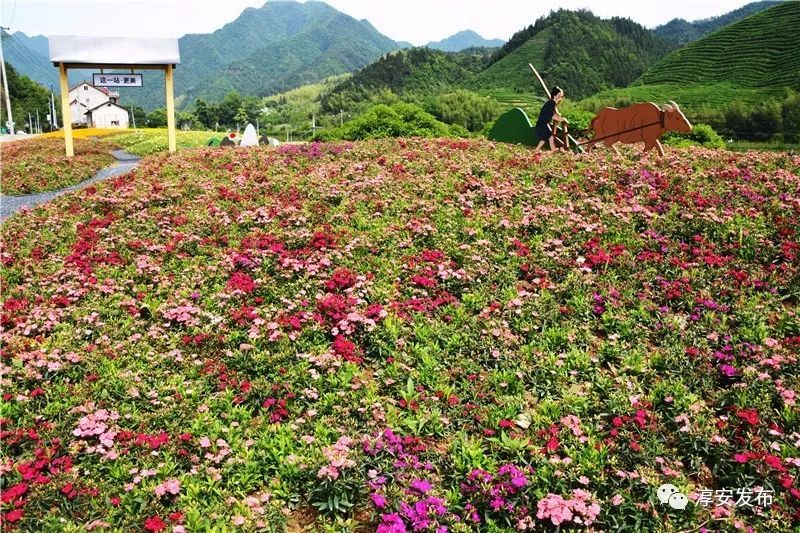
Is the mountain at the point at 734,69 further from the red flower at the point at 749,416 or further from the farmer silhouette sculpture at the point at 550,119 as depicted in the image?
the red flower at the point at 749,416

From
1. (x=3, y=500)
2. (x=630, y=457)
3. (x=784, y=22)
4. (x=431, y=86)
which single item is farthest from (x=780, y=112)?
(x=431, y=86)

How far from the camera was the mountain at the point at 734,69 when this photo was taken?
5653 centimetres

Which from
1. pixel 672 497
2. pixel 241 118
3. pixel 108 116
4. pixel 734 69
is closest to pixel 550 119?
pixel 672 497

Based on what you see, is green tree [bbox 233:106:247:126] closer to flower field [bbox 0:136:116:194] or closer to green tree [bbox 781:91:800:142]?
green tree [bbox 781:91:800:142]

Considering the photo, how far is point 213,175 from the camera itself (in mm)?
12695

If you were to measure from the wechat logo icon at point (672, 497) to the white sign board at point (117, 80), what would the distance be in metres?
19.8

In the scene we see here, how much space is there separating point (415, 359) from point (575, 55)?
126693 millimetres

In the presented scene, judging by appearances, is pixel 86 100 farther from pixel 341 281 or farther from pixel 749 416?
pixel 749 416

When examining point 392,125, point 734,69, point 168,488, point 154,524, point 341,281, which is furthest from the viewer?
point 734,69

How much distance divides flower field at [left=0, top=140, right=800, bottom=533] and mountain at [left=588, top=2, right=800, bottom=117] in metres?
49.4

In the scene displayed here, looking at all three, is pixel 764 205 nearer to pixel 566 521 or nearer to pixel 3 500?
pixel 566 521

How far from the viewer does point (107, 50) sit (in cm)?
1916

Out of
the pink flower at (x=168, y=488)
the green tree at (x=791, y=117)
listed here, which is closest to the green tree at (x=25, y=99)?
the green tree at (x=791, y=117)

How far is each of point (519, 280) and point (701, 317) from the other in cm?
219
